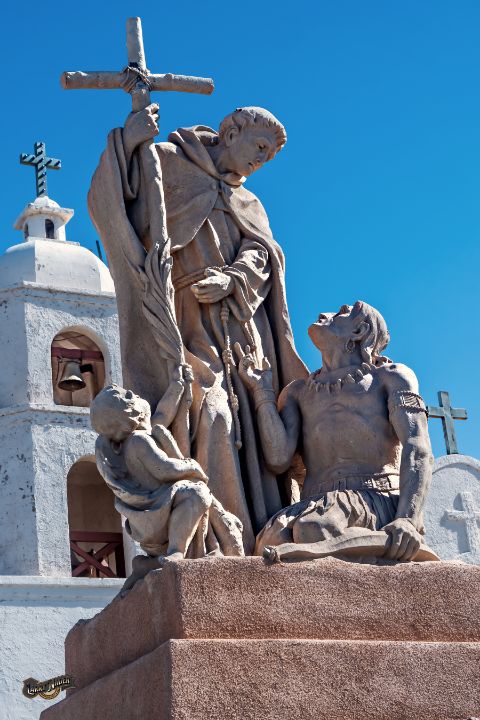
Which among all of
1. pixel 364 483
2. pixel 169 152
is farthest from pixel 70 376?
pixel 364 483

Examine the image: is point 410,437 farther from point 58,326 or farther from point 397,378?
point 58,326

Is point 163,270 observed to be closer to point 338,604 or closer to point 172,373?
point 172,373

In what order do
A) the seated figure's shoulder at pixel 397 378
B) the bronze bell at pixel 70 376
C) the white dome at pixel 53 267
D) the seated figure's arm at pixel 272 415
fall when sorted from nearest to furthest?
the seated figure's shoulder at pixel 397 378 → the seated figure's arm at pixel 272 415 → the bronze bell at pixel 70 376 → the white dome at pixel 53 267

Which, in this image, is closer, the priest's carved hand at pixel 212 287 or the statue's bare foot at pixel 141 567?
the statue's bare foot at pixel 141 567

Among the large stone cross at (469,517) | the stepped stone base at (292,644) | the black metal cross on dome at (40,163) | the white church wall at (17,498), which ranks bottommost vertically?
the stepped stone base at (292,644)

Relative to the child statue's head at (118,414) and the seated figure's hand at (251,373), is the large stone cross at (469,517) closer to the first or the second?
the seated figure's hand at (251,373)

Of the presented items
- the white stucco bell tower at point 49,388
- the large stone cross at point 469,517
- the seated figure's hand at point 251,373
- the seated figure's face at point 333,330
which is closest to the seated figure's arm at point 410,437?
the seated figure's face at point 333,330

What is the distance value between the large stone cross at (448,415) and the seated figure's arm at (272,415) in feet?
60.9

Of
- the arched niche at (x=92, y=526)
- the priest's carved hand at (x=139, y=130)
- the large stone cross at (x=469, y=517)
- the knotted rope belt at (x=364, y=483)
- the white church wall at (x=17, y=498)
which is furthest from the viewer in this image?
the arched niche at (x=92, y=526)

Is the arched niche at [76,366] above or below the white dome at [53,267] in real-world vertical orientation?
A: below

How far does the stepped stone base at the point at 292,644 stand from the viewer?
723cm

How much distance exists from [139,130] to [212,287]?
0.92 metres

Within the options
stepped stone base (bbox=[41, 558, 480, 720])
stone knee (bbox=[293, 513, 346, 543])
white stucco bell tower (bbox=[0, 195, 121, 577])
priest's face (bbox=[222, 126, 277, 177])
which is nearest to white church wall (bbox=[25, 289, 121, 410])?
white stucco bell tower (bbox=[0, 195, 121, 577])

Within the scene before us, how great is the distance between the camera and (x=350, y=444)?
8703 mm
